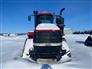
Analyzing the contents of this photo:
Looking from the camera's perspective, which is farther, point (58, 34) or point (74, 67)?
point (58, 34)

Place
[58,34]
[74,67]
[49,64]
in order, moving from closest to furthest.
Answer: [74,67] < [49,64] < [58,34]

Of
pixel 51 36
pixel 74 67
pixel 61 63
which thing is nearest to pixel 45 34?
pixel 51 36

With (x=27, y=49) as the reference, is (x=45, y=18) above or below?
above

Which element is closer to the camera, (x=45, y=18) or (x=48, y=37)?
(x=48, y=37)

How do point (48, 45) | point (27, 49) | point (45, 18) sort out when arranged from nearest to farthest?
point (48, 45) < point (27, 49) < point (45, 18)

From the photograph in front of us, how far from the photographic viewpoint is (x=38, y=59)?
9117 mm

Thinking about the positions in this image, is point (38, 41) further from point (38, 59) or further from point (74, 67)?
point (74, 67)

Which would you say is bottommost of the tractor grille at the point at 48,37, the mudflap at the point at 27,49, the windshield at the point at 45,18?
the mudflap at the point at 27,49

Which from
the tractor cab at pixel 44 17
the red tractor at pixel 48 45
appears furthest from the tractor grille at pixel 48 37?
the tractor cab at pixel 44 17

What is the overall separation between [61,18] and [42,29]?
241cm

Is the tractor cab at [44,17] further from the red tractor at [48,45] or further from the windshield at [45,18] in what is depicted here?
the red tractor at [48,45]

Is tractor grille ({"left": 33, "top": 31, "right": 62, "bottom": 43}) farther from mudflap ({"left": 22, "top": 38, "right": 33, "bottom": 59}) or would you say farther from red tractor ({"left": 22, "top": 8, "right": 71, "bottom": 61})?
mudflap ({"left": 22, "top": 38, "right": 33, "bottom": 59})

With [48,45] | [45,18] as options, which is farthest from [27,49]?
[45,18]

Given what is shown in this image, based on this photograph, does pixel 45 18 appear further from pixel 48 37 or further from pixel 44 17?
pixel 48 37
